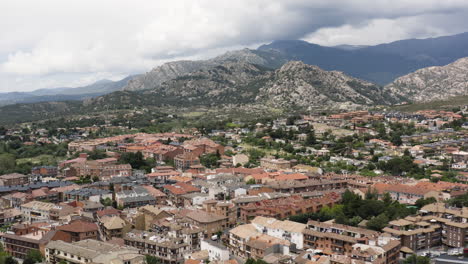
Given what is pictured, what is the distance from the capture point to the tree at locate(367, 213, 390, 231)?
34.6 metres

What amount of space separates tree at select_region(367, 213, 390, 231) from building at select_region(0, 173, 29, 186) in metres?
41.1

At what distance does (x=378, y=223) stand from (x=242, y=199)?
41.8 feet

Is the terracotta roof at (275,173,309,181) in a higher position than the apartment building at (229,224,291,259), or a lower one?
higher

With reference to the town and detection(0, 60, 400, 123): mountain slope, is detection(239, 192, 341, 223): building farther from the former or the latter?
detection(0, 60, 400, 123): mountain slope

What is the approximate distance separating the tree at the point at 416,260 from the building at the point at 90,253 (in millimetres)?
17195

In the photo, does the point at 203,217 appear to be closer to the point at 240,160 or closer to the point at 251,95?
the point at 240,160

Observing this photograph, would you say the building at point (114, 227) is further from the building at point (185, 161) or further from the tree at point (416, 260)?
the building at point (185, 161)

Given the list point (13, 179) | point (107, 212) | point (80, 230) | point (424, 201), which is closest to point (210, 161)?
point (13, 179)

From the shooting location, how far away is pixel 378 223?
3472cm

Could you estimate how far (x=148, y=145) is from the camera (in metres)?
78.2

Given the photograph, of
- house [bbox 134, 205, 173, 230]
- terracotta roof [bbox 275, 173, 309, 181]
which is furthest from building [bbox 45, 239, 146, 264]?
terracotta roof [bbox 275, 173, 309, 181]

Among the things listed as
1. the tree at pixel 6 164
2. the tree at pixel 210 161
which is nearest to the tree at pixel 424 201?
the tree at pixel 210 161

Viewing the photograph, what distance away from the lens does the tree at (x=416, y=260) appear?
29031mm

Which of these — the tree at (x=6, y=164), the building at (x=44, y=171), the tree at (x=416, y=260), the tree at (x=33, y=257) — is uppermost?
the tree at (x=6, y=164)
